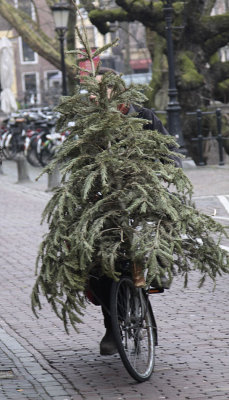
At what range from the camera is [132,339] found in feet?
17.2

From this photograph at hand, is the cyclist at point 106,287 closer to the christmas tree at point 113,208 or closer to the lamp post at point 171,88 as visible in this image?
the christmas tree at point 113,208

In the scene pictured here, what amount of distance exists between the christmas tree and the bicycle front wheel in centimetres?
15

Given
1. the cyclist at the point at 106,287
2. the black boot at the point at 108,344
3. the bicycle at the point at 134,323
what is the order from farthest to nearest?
the black boot at the point at 108,344, the cyclist at the point at 106,287, the bicycle at the point at 134,323

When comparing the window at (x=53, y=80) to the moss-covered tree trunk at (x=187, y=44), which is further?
the window at (x=53, y=80)

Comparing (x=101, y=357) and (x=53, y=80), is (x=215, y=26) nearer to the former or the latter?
(x=101, y=357)

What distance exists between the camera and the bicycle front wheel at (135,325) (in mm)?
5137

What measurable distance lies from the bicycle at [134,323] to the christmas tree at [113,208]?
14 centimetres

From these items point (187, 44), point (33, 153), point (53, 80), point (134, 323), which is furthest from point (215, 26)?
point (53, 80)

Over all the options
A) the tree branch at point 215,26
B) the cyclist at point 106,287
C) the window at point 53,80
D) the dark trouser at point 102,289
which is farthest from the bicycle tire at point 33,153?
the window at point 53,80

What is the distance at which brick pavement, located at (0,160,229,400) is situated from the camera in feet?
16.4

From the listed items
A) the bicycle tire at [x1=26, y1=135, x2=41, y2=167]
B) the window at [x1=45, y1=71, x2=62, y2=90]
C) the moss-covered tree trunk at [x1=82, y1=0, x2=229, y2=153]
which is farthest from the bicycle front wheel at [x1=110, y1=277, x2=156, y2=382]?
the window at [x1=45, y1=71, x2=62, y2=90]

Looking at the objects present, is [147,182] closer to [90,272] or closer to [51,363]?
[90,272]

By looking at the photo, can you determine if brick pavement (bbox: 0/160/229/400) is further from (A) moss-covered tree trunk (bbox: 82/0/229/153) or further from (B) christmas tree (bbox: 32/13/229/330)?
(A) moss-covered tree trunk (bbox: 82/0/229/153)

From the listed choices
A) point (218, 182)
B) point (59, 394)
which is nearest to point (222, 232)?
point (59, 394)
